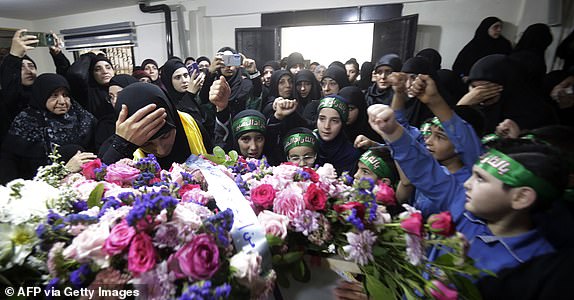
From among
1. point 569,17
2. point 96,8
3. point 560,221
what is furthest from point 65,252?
point 96,8

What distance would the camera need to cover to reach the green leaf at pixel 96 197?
27.0 inches

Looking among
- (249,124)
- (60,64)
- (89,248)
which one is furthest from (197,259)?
(60,64)

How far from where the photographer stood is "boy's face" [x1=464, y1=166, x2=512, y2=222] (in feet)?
2.63

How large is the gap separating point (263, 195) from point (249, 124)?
3.54 feet

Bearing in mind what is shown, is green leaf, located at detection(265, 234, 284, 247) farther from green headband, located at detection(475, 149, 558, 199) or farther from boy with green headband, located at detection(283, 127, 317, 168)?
boy with green headband, located at detection(283, 127, 317, 168)

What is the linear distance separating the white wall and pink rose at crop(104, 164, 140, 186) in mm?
2031

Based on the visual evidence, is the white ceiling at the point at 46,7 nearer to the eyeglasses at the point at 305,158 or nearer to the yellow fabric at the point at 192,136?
the yellow fabric at the point at 192,136

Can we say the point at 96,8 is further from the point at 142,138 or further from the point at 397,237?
the point at 397,237

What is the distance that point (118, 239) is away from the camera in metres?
0.51

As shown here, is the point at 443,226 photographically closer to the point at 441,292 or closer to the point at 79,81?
the point at 441,292

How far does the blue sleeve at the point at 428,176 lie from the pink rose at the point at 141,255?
749 mm


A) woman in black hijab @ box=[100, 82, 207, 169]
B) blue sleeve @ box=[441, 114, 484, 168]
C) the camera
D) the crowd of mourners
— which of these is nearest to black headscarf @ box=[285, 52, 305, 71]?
the crowd of mourners

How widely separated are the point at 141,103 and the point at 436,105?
3.86ft

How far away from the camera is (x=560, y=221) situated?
83 centimetres
